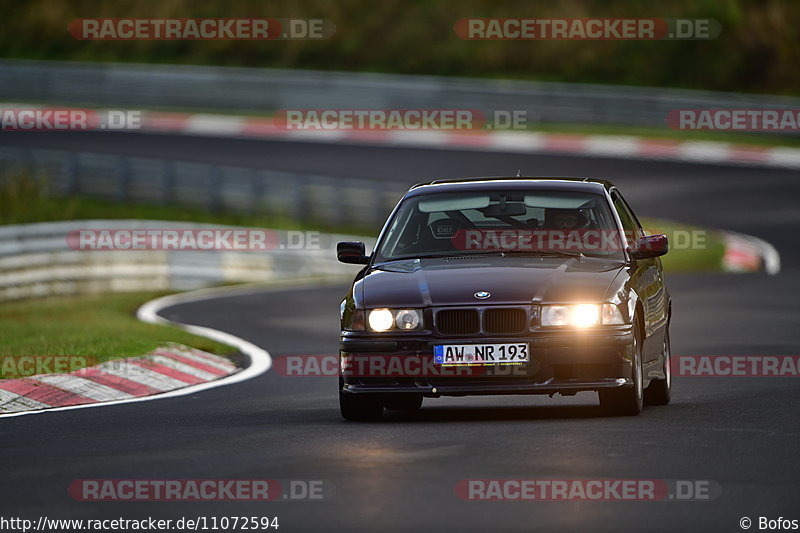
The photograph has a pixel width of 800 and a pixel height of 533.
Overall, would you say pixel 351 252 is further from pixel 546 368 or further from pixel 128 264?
pixel 128 264

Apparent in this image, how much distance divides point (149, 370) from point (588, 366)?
5.33 meters

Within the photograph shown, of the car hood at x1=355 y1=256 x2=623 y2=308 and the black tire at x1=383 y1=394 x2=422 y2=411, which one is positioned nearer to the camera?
the car hood at x1=355 y1=256 x2=623 y2=308

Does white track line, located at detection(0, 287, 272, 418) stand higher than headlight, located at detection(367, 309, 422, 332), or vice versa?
headlight, located at detection(367, 309, 422, 332)

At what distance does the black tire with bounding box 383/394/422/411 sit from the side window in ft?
5.96

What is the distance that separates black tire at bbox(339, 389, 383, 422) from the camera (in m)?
10.8

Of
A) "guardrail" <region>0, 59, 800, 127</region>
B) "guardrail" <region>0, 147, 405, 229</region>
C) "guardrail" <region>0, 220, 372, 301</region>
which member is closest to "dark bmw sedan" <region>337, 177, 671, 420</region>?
"guardrail" <region>0, 220, 372, 301</region>

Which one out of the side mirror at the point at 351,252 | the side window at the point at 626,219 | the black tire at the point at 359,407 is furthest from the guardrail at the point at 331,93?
→ the black tire at the point at 359,407

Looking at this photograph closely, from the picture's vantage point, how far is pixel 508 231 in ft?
38.1

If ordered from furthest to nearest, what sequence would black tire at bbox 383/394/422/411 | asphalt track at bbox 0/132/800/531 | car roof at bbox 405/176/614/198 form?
car roof at bbox 405/176/614/198, black tire at bbox 383/394/422/411, asphalt track at bbox 0/132/800/531

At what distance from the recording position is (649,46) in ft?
162

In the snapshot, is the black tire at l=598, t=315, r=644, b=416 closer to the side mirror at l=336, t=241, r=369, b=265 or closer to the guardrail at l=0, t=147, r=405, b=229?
the side mirror at l=336, t=241, r=369, b=265

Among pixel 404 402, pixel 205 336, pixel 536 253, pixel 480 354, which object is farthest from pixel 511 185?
pixel 205 336

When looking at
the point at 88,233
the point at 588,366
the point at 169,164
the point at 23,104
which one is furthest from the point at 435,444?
the point at 23,104

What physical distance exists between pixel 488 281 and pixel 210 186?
81.1 ft
